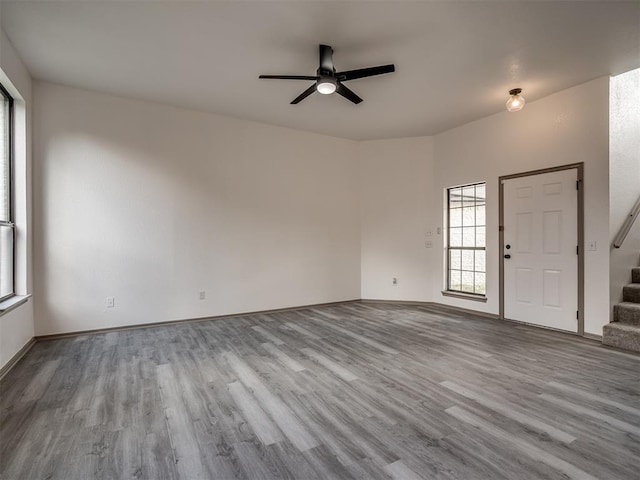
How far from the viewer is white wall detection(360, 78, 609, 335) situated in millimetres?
3771

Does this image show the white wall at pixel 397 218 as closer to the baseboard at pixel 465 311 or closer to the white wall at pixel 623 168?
the baseboard at pixel 465 311

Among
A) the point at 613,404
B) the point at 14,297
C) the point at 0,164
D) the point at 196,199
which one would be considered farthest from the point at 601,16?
the point at 14,297

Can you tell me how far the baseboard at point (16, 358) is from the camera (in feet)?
9.31

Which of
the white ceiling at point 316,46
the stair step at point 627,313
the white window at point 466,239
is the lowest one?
the stair step at point 627,313

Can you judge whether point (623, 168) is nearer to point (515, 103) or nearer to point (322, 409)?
point (515, 103)

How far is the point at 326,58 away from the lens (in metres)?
3.08

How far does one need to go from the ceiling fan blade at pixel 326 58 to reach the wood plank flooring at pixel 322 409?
2.84m

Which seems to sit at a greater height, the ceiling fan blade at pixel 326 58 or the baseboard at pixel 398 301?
the ceiling fan blade at pixel 326 58

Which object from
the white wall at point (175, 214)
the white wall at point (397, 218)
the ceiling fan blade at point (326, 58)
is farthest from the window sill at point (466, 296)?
the ceiling fan blade at point (326, 58)

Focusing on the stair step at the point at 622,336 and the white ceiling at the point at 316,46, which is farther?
the stair step at the point at 622,336

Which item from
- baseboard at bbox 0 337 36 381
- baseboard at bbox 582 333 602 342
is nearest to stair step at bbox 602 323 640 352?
baseboard at bbox 582 333 602 342

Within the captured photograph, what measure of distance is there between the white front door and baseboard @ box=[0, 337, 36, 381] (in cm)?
588

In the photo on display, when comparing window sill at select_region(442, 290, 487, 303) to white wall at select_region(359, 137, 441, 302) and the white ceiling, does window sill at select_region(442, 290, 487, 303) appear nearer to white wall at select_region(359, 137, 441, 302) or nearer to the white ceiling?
white wall at select_region(359, 137, 441, 302)

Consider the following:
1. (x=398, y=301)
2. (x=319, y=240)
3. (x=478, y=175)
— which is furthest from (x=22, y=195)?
(x=478, y=175)
